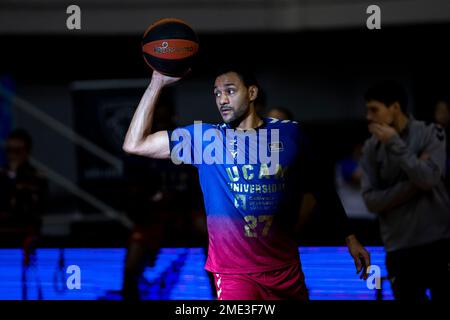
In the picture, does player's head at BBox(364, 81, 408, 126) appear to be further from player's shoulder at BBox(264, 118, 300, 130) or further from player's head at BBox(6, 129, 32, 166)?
player's head at BBox(6, 129, 32, 166)

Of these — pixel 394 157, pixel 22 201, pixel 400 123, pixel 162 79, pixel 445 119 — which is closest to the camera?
pixel 162 79

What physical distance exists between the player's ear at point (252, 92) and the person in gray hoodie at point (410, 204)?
35.7 inches

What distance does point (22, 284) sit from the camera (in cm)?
536

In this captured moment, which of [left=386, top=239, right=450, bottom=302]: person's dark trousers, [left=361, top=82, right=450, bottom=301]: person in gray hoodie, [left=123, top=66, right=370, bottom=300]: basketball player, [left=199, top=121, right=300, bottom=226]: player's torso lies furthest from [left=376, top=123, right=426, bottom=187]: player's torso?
[left=199, top=121, right=300, bottom=226]: player's torso

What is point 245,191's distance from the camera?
12.4ft

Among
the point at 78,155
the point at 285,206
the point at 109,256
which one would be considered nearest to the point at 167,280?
the point at 109,256

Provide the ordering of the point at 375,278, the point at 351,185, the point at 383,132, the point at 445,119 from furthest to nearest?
the point at 351,185
the point at 445,119
the point at 375,278
the point at 383,132

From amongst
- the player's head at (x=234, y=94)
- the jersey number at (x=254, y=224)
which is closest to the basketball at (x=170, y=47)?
the player's head at (x=234, y=94)

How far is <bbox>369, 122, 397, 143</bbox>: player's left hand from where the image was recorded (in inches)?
173

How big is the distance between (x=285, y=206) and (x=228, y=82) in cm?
71

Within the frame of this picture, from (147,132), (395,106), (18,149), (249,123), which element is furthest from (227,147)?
(18,149)

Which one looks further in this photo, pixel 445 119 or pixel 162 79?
pixel 445 119

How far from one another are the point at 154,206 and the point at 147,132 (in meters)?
1.95
